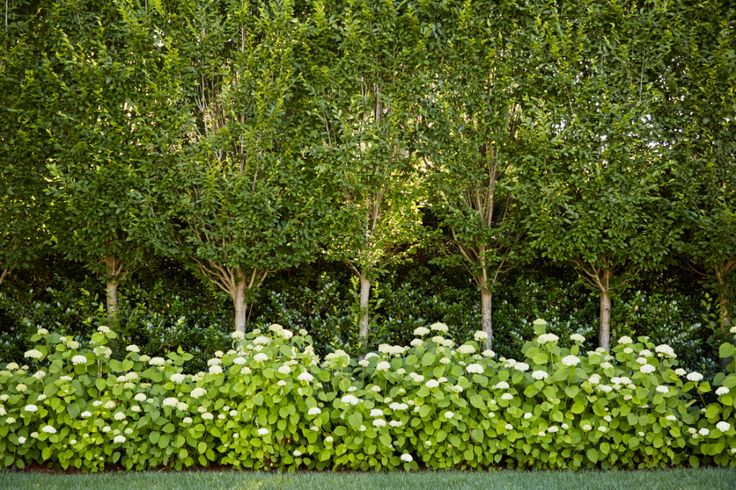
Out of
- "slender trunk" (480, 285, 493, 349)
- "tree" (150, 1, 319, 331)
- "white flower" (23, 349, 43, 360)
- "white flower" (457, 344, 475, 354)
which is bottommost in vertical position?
"white flower" (23, 349, 43, 360)

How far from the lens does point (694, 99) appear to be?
18.8ft

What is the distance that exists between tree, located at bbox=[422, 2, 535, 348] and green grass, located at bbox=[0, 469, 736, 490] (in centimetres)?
236

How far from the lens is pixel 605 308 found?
6.25m

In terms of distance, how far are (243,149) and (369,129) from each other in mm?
1211

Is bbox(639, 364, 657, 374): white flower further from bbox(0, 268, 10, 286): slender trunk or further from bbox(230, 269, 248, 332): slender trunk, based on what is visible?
bbox(0, 268, 10, 286): slender trunk

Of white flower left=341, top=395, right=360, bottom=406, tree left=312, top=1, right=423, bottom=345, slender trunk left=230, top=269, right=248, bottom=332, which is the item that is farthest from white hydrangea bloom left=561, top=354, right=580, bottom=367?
slender trunk left=230, top=269, right=248, bottom=332

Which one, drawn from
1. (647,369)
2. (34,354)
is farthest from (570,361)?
(34,354)

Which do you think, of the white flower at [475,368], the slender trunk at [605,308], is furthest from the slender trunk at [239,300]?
the slender trunk at [605,308]

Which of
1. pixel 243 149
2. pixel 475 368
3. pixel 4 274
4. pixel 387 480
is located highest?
pixel 243 149

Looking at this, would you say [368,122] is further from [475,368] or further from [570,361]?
[570,361]

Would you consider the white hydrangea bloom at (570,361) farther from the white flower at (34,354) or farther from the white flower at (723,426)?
the white flower at (34,354)

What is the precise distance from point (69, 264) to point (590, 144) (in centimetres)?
568

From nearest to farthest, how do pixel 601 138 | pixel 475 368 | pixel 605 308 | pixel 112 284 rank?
pixel 475 368
pixel 601 138
pixel 605 308
pixel 112 284

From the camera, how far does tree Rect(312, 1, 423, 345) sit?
5.83 metres
